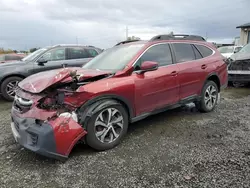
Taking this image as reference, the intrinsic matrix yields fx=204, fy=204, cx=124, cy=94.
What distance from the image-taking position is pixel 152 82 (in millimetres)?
3451

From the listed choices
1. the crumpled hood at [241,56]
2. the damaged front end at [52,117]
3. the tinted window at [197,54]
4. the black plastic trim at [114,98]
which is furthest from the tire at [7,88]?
the crumpled hood at [241,56]

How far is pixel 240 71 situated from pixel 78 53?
569 cm

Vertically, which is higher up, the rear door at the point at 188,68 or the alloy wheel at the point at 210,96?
the rear door at the point at 188,68

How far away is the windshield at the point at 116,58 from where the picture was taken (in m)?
3.48

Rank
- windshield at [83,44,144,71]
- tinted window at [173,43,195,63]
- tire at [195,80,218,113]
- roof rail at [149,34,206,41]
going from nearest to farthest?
1. windshield at [83,44,144,71]
2. roof rail at [149,34,206,41]
3. tinted window at [173,43,195,63]
4. tire at [195,80,218,113]

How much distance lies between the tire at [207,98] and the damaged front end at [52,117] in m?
2.69

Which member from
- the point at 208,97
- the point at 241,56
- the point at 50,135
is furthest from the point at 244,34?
the point at 50,135

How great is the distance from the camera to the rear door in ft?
13.1

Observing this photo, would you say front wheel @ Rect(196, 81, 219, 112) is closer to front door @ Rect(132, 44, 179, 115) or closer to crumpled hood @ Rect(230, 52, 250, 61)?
front door @ Rect(132, 44, 179, 115)

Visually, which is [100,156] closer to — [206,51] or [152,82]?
[152,82]

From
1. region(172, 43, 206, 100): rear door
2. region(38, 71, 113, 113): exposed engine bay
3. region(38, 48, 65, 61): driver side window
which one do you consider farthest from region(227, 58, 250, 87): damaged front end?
region(38, 71, 113, 113): exposed engine bay

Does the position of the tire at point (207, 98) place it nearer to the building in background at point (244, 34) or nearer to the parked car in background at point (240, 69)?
the parked car in background at point (240, 69)

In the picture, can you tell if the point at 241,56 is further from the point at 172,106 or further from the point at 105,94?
the point at 105,94

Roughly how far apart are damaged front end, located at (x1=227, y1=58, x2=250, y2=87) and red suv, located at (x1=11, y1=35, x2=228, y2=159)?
3541mm
